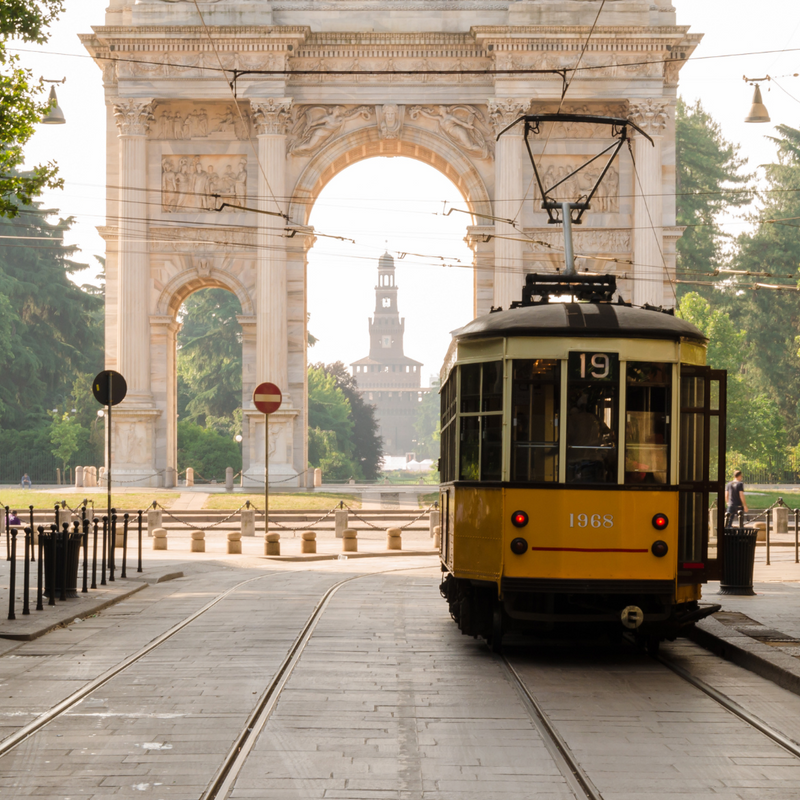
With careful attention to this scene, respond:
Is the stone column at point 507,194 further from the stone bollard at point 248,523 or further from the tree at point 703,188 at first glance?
the tree at point 703,188

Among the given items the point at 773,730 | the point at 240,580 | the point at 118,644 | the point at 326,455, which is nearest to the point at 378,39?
the point at 240,580

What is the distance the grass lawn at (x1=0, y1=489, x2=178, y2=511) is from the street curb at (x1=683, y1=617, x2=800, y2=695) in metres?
24.7

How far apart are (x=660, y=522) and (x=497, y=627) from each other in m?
1.63

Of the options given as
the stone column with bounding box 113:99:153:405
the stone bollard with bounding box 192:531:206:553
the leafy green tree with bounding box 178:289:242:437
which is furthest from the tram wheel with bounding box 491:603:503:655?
the leafy green tree with bounding box 178:289:242:437

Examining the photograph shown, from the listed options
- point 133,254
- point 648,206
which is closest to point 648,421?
point 648,206

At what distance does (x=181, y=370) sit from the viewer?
89.6m

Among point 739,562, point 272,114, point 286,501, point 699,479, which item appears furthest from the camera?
point 272,114

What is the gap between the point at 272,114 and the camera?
4212 cm

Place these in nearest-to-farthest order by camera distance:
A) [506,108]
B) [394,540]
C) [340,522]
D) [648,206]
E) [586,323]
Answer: [586,323], [394,540], [340,522], [648,206], [506,108]

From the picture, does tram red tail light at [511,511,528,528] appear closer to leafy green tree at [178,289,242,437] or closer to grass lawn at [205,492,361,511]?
grass lawn at [205,492,361,511]

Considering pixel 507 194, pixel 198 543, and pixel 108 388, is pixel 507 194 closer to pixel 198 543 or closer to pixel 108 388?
pixel 198 543

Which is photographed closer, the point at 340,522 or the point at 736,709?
the point at 736,709

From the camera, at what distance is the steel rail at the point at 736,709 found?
7348mm

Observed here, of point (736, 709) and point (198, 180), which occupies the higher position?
point (198, 180)
